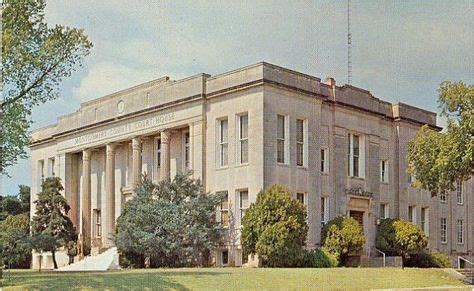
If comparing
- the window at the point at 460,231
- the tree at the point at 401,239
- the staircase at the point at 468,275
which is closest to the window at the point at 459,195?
the window at the point at 460,231

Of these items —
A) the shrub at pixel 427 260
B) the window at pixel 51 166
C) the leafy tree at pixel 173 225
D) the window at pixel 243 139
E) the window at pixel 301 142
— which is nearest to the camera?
the leafy tree at pixel 173 225

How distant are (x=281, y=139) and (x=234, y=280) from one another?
13600 mm

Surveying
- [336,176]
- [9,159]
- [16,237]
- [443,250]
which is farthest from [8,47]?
[443,250]

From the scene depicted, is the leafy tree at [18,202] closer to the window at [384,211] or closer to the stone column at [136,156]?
the stone column at [136,156]

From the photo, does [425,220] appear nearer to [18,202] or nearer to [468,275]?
[468,275]

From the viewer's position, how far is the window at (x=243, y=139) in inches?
1395

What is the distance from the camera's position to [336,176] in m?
38.7

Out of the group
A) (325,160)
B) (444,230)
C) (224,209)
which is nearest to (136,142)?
(224,209)

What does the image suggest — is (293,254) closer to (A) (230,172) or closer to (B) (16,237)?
(A) (230,172)

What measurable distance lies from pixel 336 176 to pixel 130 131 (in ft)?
37.7

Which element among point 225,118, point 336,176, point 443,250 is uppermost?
point 225,118

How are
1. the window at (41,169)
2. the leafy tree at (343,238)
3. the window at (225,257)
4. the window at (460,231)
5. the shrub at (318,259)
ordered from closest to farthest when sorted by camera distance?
the shrub at (318,259) < the window at (225,257) < the leafy tree at (343,238) < the window at (460,231) < the window at (41,169)

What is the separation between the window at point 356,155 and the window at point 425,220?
685 centimetres

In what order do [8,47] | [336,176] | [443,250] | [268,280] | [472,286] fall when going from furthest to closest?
[443,250]
[336,176]
[472,286]
[268,280]
[8,47]
